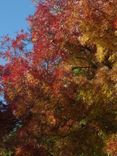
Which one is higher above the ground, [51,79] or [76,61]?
[76,61]

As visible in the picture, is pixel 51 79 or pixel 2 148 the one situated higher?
pixel 51 79

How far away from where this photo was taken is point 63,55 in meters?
16.2

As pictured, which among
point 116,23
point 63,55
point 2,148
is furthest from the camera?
point 63,55

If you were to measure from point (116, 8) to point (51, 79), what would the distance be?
2.83 metres

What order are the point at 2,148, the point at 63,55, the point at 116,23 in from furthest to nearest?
1. the point at 63,55
2. the point at 2,148
3. the point at 116,23

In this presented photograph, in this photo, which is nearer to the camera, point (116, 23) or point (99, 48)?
point (116, 23)

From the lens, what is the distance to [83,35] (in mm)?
14734

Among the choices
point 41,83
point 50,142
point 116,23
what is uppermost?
point 116,23

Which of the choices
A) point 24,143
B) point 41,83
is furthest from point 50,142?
point 41,83

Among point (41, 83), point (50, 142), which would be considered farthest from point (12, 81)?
point (50, 142)

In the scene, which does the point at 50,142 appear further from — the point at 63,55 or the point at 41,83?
the point at 63,55

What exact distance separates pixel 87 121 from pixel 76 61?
3556 mm

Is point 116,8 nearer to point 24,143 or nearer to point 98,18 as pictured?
point 98,18

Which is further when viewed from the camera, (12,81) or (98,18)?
(12,81)
